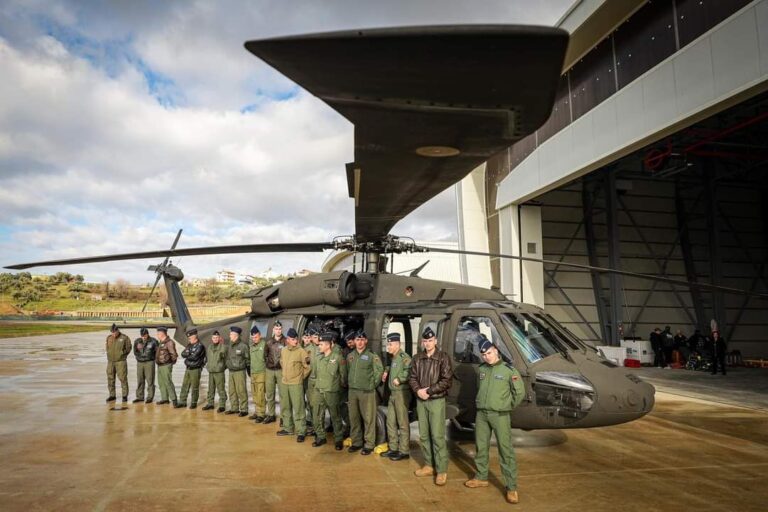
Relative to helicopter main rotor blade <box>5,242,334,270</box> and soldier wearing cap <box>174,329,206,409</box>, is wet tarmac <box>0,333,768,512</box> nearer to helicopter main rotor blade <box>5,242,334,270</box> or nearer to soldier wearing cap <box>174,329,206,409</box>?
soldier wearing cap <box>174,329,206,409</box>

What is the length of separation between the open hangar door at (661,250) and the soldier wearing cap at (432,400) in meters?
16.6

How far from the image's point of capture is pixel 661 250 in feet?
71.7

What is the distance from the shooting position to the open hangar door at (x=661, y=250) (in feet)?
67.6

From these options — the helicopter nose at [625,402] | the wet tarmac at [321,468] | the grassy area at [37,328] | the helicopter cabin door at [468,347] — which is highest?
the helicopter cabin door at [468,347]

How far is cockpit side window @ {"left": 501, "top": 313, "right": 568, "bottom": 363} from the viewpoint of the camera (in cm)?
559

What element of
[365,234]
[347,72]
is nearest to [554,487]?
[365,234]

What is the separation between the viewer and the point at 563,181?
44.3 ft

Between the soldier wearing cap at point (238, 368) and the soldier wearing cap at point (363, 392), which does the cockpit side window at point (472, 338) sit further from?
the soldier wearing cap at point (238, 368)

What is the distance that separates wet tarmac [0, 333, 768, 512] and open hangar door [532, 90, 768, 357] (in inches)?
500

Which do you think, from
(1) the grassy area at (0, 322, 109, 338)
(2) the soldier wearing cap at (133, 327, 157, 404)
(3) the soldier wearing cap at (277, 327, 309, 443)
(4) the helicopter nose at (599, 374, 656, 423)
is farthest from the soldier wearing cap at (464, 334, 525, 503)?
(1) the grassy area at (0, 322, 109, 338)

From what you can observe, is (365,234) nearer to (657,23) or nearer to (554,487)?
(554,487)

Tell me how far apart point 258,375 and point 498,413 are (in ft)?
15.6

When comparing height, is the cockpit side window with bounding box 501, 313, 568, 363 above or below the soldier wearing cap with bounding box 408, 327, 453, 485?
above

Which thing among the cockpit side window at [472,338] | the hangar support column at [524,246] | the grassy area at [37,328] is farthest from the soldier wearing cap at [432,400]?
the grassy area at [37,328]
